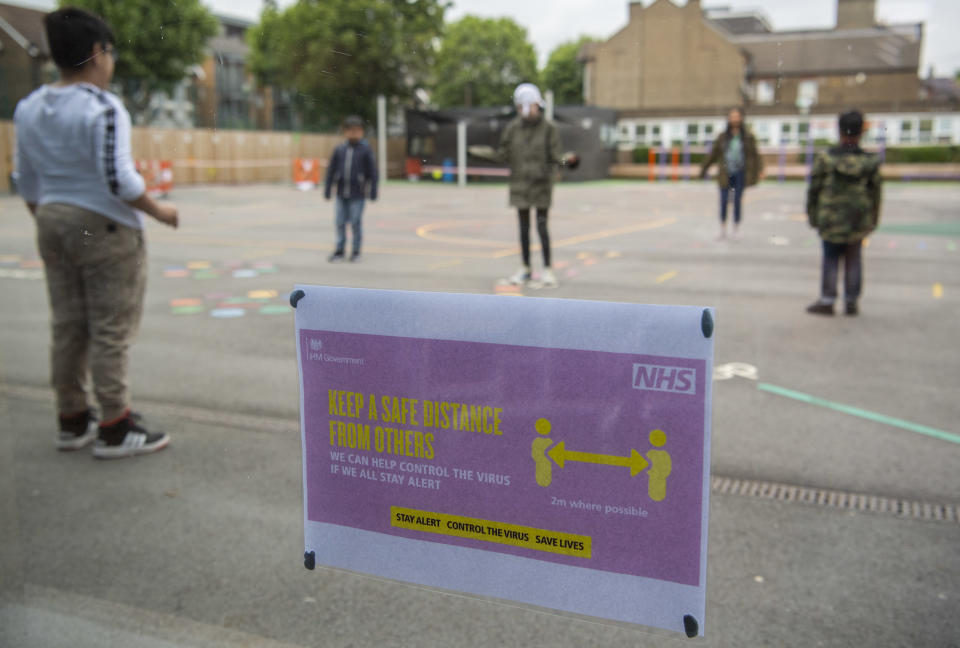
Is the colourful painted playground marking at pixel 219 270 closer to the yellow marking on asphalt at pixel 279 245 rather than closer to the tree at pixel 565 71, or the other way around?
the yellow marking on asphalt at pixel 279 245

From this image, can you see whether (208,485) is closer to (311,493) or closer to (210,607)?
(210,607)

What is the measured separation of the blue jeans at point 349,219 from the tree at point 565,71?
7.73 m

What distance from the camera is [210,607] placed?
267 cm

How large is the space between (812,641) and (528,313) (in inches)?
59.8

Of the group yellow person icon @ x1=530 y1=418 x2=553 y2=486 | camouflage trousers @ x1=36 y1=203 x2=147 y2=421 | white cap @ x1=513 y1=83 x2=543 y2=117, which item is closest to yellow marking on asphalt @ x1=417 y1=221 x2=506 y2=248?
camouflage trousers @ x1=36 y1=203 x2=147 y2=421

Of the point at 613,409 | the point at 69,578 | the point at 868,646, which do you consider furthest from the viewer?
the point at 69,578

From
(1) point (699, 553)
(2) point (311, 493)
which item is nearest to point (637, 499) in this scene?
(1) point (699, 553)

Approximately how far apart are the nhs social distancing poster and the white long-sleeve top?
2.14 m

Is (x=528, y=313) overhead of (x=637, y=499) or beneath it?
overhead

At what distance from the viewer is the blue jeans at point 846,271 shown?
25.0 feet

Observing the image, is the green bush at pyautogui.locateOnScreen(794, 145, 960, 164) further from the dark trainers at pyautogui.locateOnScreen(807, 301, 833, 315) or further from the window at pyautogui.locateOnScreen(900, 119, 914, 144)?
the dark trainers at pyautogui.locateOnScreen(807, 301, 833, 315)

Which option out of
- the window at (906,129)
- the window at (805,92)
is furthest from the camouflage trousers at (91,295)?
the window at (906,129)

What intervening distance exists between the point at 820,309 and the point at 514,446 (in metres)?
6.77

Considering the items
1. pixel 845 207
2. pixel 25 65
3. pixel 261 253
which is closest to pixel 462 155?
pixel 25 65
